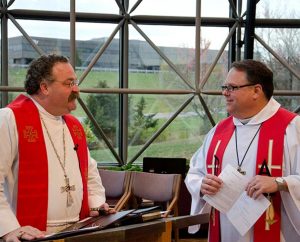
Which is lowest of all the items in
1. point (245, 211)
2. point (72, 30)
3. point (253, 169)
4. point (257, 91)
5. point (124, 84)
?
point (245, 211)

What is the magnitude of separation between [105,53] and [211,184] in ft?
18.7

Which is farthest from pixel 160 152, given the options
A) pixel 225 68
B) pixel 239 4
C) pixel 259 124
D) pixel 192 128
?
pixel 259 124

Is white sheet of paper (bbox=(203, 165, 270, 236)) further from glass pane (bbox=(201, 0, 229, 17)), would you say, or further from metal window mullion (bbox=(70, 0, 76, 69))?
glass pane (bbox=(201, 0, 229, 17))

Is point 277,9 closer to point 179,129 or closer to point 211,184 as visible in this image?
point 179,129

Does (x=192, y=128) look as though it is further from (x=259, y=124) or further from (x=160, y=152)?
(x=259, y=124)

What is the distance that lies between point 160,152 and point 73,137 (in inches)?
221

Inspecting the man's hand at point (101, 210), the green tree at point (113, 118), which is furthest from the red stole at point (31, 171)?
the green tree at point (113, 118)

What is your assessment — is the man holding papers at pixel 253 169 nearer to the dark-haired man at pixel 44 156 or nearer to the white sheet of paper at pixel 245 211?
the white sheet of paper at pixel 245 211

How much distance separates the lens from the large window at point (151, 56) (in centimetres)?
805

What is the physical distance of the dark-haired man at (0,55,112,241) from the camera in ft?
8.86

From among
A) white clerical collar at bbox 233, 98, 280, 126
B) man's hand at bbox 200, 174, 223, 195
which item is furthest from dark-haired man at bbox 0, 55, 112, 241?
white clerical collar at bbox 233, 98, 280, 126

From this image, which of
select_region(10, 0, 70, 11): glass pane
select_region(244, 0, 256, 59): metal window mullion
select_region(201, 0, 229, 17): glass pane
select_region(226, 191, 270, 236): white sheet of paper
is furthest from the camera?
select_region(201, 0, 229, 17): glass pane

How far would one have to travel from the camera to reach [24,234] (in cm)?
221

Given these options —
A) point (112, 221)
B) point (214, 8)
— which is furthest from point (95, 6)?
point (112, 221)
